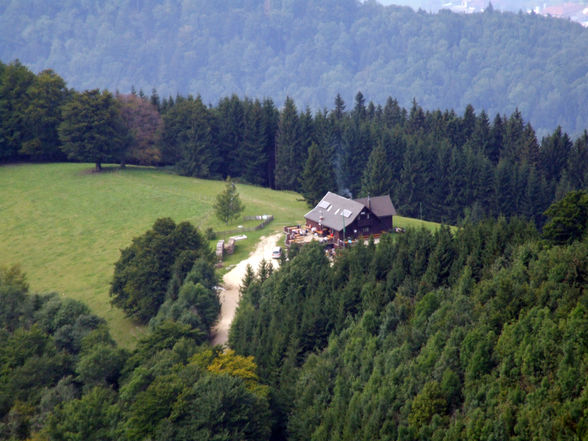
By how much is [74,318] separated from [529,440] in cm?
3322

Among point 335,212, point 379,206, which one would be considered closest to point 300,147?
point 379,206

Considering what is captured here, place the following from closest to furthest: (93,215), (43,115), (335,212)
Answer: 1. (335,212)
2. (93,215)
3. (43,115)

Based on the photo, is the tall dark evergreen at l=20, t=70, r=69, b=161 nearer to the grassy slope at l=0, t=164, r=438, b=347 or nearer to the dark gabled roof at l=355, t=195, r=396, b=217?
the grassy slope at l=0, t=164, r=438, b=347

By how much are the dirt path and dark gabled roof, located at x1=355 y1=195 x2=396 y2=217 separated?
992cm

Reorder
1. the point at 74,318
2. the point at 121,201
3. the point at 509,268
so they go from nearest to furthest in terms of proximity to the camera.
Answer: the point at 509,268 < the point at 74,318 < the point at 121,201

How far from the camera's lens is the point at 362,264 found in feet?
158

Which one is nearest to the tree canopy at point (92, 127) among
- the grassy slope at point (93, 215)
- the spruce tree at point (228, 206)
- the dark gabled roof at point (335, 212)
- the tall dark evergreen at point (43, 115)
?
the grassy slope at point (93, 215)

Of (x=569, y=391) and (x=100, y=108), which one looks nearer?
(x=569, y=391)

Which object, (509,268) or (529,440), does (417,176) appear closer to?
(509,268)

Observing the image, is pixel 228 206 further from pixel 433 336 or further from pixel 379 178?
pixel 433 336

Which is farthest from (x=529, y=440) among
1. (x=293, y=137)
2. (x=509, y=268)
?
(x=293, y=137)

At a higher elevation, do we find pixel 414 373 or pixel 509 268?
pixel 509 268

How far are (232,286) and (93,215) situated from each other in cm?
2863

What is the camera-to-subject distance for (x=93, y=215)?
7850cm
